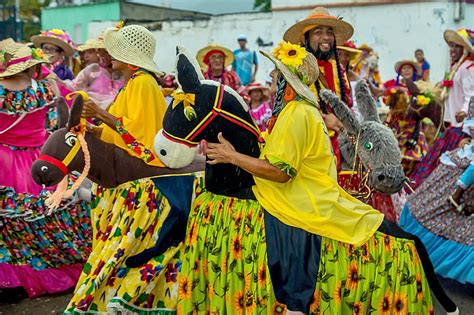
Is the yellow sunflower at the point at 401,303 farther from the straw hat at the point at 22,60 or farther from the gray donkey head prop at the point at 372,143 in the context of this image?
the straw hat at the point at 22,60

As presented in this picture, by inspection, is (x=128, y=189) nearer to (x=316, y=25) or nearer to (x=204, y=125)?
(x=204, y=125)

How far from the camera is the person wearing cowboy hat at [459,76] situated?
24.8 ft

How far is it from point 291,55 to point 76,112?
1.25m

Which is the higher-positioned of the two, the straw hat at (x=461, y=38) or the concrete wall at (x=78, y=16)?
the straw hat at (x=461, y=38)

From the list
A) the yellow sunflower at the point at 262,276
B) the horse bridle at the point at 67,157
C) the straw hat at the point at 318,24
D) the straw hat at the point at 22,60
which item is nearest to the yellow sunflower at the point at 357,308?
the yellow sunflower at the point at 262,276

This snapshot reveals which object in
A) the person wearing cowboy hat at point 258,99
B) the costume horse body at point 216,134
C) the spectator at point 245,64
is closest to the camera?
the costume horse body at point 216,134

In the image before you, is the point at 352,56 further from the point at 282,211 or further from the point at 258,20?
the point at 258,20

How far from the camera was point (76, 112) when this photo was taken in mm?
3754

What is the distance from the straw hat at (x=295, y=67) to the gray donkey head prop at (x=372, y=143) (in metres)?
0.73

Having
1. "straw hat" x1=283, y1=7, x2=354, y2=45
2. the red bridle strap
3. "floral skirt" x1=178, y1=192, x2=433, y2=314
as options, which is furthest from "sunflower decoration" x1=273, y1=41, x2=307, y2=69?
"straw hat" x1=283, y1=7, x2=354, y2=45

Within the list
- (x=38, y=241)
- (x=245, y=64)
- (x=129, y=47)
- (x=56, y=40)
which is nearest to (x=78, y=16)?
(x=245, y=64)

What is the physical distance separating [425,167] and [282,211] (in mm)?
4542

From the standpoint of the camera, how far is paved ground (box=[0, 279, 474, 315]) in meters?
5.25

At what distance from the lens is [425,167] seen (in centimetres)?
762
